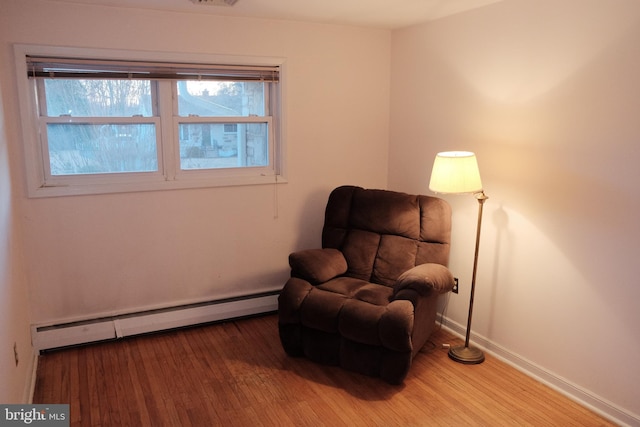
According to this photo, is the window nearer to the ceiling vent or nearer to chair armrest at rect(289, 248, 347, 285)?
the ceiling vent

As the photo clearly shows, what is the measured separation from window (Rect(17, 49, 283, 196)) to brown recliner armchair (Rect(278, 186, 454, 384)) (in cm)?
77

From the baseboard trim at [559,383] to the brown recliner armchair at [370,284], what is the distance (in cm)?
39

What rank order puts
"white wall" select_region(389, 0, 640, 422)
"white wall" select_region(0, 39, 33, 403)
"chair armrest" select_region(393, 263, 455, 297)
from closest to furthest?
"white wall" select_region(0, 39, 33, 403) → "white wall" select_region(389, 0, 640, 422) → "chair armrest" select_region(393, 263, 455, 297)

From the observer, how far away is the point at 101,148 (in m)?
3.35

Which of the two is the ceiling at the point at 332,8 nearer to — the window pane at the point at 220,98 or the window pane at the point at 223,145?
the window pane at the point at 220,98

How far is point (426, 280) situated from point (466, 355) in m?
0.67

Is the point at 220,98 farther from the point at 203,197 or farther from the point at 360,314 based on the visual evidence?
the point at 360,314

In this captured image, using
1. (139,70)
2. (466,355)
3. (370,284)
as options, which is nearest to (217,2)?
(139,70)

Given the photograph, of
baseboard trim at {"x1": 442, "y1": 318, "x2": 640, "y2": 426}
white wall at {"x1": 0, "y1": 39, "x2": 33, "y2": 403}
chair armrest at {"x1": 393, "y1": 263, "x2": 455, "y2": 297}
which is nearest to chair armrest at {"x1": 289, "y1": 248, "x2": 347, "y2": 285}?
chair armrest at {"x1": 393, "y1": 263, "x2": 455, "y2": 297}

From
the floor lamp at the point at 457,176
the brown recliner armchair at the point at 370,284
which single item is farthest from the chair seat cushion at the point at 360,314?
the floor lamp at the point at 457,176

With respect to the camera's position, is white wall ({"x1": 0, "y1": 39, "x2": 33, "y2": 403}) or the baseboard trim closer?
white wall ({"x1": 0, "y1": 39, "x2": 33, "y2": 403})

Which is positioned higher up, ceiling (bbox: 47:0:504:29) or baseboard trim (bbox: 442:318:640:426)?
ceiling (bbox: 47:0:504:29)

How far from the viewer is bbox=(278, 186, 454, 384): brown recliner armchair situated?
282 centimetres

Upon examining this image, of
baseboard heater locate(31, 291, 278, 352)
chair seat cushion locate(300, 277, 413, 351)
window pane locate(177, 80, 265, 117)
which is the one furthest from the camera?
window pane locate(177, 80, 265, 117)
